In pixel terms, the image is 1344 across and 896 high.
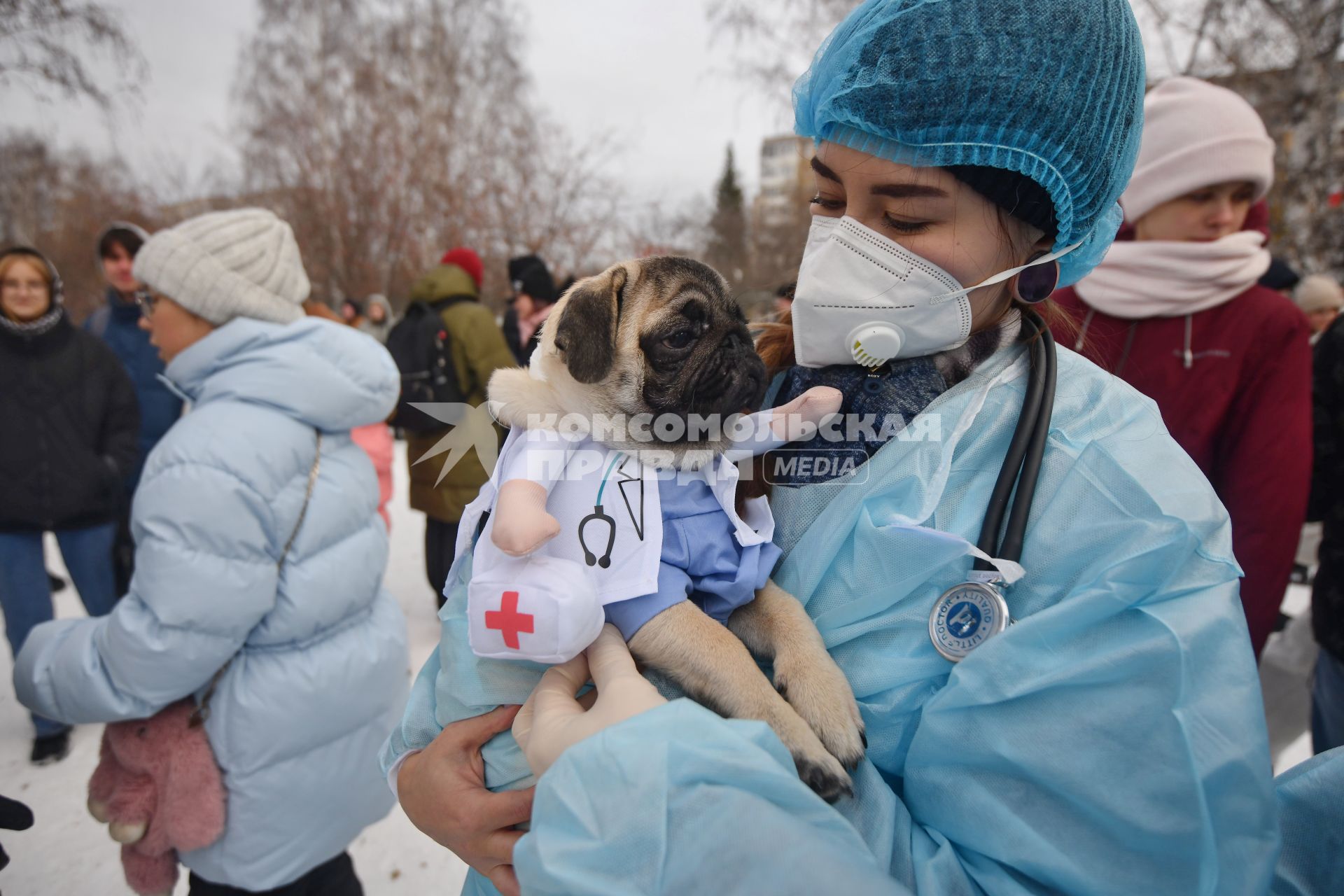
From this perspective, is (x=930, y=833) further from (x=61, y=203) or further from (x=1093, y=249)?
(x=61, y=203)

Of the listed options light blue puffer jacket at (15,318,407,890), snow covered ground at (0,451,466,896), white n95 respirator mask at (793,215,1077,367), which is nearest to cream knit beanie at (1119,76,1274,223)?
white n95 respirator mask at (793,215,1077,367)

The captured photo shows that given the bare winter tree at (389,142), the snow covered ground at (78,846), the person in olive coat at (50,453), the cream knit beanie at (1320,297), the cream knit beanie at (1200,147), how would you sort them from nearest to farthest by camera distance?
the cream knit beanie at (1200,147) < the snow covered ground at (78,846) < the person in olive coat at (50,453) < the cream knit beanie at (1320,297) < the bare winter tree at (389,142)

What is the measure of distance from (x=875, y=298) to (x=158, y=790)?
2839 millimetres

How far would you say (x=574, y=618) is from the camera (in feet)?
→ 3.81

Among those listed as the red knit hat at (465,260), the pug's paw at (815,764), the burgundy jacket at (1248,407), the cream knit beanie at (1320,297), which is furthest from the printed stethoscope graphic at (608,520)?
the cream knit beanie at (1320,297)

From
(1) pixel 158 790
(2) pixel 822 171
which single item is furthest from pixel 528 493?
(1) pixel 158 790

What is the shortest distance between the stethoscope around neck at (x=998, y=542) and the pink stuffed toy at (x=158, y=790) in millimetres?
2534

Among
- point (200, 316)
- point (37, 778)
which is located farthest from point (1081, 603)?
point (37, 778)

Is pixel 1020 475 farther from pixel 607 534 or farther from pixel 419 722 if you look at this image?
pixel 419 722

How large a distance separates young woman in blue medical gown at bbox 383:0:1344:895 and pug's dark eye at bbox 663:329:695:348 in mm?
270

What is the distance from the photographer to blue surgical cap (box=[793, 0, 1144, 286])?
→ 47.5 inches

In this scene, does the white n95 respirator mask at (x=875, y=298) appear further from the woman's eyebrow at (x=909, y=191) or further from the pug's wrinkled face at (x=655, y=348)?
the pug's wrinkled face at (x=655, y=348)

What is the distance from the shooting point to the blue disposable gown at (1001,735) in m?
0.90

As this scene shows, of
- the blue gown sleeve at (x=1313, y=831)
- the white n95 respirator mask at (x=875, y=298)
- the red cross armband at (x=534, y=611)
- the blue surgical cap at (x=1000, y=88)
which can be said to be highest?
the blue surgical cap at (x=1000, y=88)
